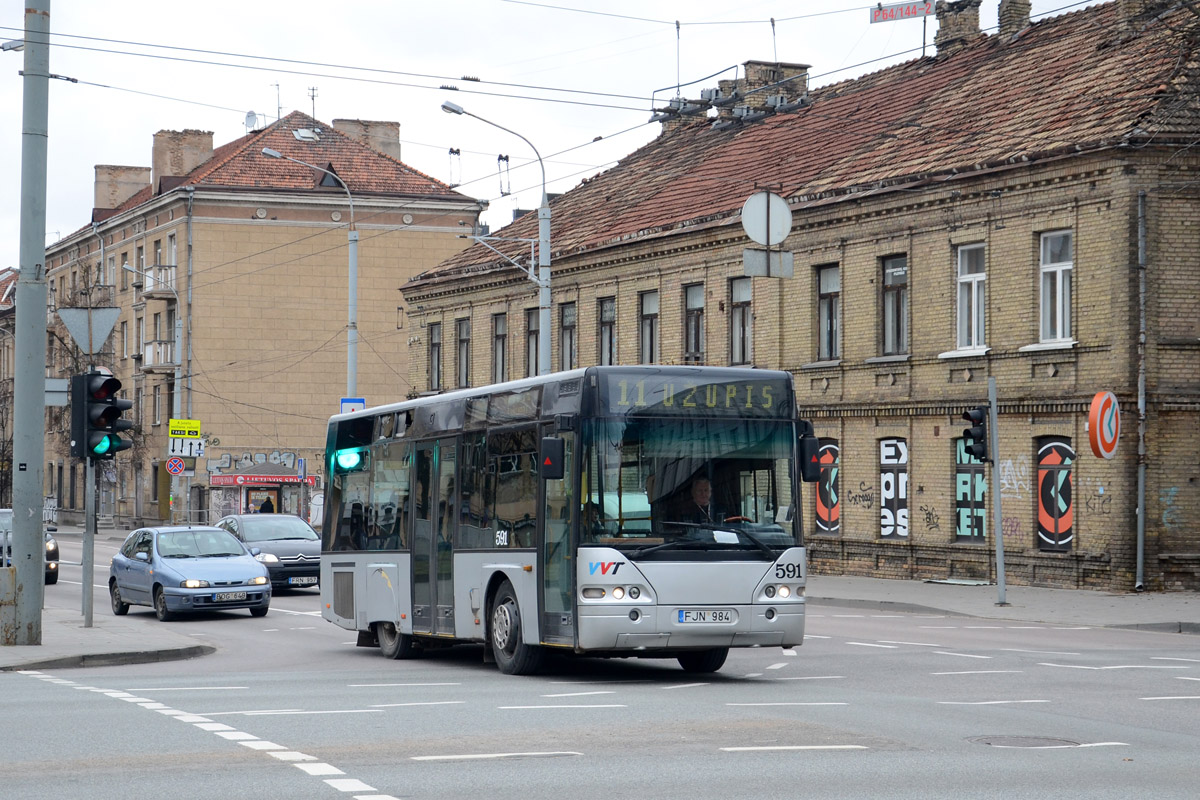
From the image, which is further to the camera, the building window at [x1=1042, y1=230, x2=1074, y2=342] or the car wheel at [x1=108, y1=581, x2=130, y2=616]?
the building window at [x1=1042, y1=230, x2=1074, y2=342]

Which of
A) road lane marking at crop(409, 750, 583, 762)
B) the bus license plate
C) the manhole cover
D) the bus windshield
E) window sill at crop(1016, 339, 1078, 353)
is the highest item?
window sill at crop(1016, 339, 1078, 353)

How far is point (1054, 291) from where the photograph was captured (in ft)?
99.2

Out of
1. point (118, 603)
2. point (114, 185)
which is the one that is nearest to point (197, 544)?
point (118, 603)

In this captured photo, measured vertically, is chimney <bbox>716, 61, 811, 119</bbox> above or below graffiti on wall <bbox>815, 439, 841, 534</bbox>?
above

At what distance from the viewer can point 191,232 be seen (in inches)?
2660

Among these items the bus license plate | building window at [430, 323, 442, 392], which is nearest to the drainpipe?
the bus license plate

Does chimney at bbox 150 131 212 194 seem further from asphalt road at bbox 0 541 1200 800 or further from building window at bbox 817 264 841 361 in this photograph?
asphalt road at bbox 0 541 1200 800

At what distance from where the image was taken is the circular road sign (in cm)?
2528

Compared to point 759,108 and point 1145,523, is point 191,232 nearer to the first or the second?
point 759,108

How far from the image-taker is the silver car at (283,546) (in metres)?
31.8

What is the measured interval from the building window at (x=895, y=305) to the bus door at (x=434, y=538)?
1738 centimetres

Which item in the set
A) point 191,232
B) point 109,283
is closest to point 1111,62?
point 191,232

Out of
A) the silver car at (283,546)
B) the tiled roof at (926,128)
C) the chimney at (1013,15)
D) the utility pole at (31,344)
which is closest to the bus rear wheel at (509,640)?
the utility pole at (31,344)

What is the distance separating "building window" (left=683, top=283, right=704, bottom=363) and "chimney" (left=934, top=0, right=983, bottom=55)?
8.17 metres
